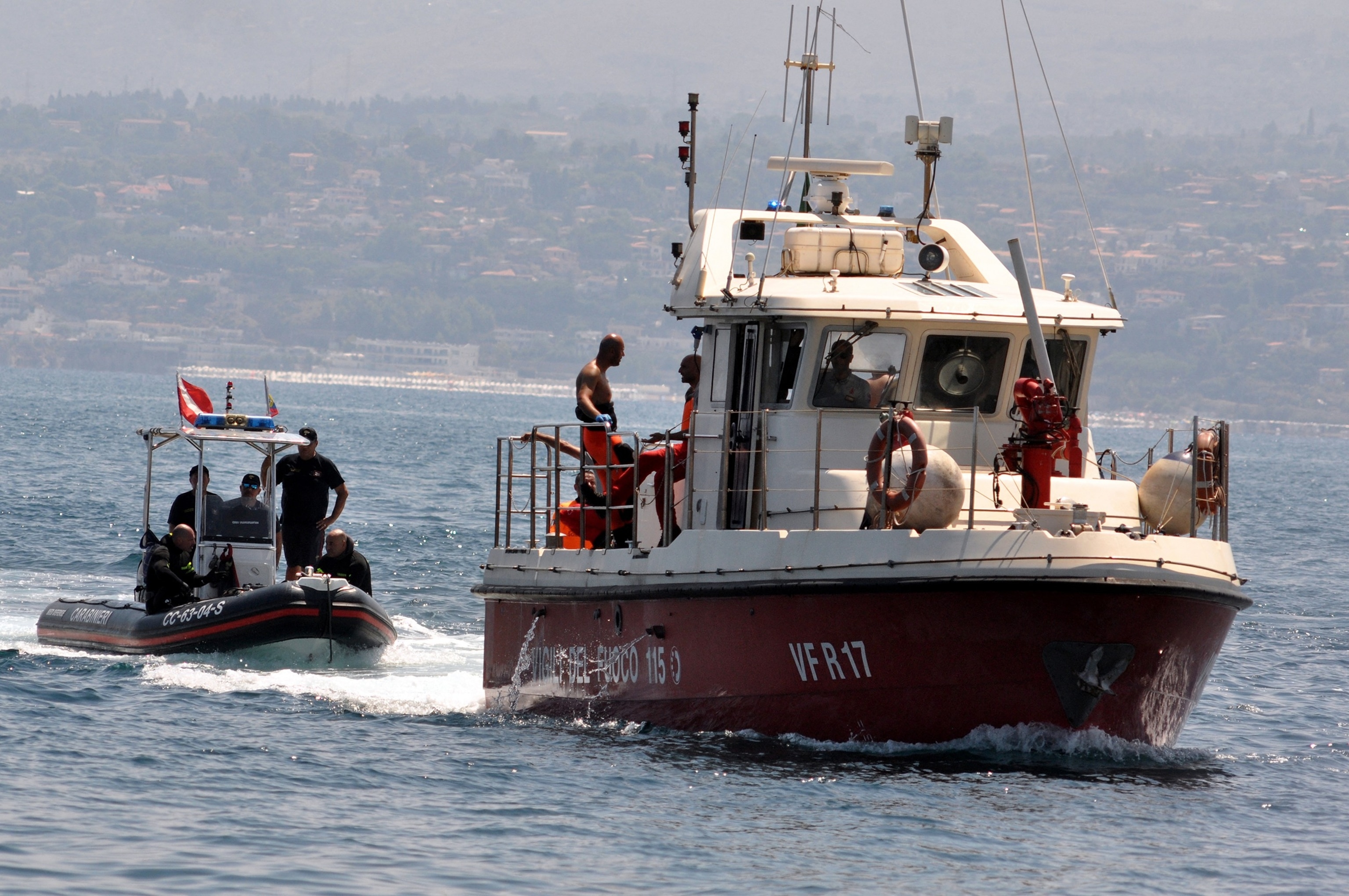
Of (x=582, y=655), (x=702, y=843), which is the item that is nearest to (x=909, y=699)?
(x=702, y=843)

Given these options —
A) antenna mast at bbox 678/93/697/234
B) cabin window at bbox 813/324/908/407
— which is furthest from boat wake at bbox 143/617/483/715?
antenna mast at bbox 678/93/697/234

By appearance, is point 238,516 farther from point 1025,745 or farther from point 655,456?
point 1025,745

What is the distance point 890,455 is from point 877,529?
449 mm

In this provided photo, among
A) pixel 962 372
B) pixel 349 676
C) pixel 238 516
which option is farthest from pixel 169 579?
pixel 962 372

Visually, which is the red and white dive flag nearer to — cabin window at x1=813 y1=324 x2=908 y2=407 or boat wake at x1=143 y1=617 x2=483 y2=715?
boat wake at x1=143 y1=617 x2=483 y2=715

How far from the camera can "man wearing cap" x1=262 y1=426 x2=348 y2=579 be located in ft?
61.9

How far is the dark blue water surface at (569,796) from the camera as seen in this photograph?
9680 millimetres

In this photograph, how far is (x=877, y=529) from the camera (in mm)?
11625

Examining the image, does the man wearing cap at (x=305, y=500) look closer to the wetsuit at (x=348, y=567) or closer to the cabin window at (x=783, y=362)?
the wetsuit at (x=348, y=567)

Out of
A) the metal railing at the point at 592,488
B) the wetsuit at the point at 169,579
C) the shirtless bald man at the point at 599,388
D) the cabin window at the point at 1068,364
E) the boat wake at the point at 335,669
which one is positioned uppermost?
the cabin window at the point at 1068,364

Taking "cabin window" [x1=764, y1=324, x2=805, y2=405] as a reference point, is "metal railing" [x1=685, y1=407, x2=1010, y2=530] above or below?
below

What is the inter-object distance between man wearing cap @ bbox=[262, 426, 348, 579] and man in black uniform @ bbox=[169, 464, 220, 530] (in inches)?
22.5

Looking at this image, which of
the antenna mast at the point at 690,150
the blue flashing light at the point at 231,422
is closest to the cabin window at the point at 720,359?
the antenna mast at the point at 690,150

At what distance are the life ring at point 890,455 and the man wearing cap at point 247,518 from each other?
27.7 ft
